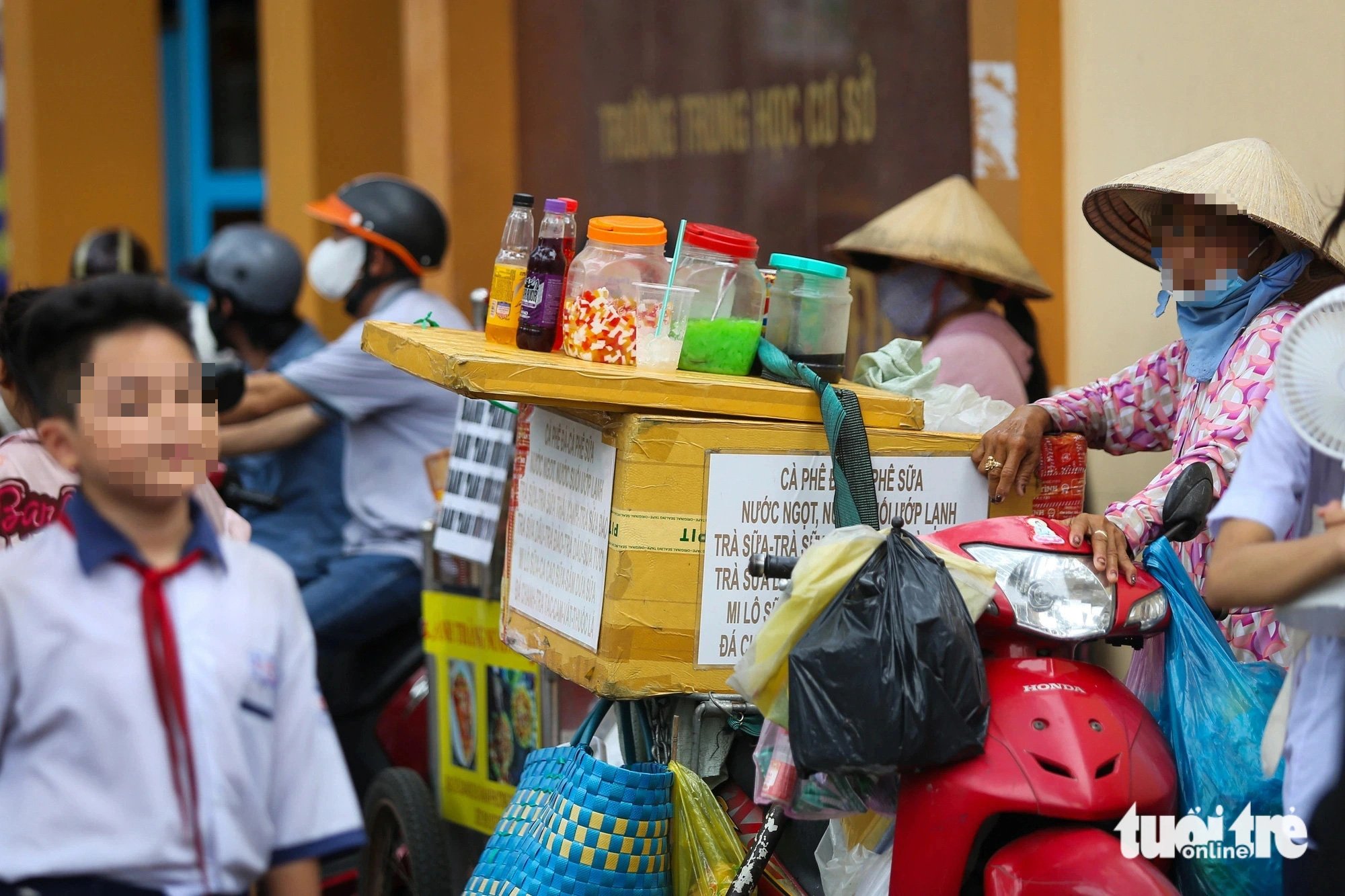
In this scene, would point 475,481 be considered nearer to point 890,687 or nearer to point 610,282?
point 610,282

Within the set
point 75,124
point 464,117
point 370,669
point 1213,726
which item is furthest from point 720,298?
point 75,124

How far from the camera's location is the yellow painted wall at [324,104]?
8047 millimetres

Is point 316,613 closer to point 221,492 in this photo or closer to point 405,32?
point 221,492

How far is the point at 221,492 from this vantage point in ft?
15.0

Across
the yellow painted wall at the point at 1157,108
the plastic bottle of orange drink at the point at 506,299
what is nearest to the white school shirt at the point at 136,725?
the plastic bottle of orange drink at the point at 506,299

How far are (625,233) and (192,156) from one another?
30.0ft

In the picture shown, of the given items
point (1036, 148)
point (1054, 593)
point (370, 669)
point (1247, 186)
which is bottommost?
point (370, 669)

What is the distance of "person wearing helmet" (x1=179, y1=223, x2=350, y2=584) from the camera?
183 inches

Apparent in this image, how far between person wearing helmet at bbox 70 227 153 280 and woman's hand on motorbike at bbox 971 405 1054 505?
494 cm

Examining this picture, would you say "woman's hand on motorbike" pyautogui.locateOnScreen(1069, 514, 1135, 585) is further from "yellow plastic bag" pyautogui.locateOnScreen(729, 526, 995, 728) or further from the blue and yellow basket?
the blue and yellow basket

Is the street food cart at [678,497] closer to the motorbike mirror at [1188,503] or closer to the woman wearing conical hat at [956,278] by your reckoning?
the motorbike mirror at [1188,503]

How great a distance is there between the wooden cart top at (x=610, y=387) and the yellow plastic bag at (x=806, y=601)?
1.44 ft

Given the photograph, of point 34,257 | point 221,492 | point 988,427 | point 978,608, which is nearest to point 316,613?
point 221,492

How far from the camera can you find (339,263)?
15.3 ft
